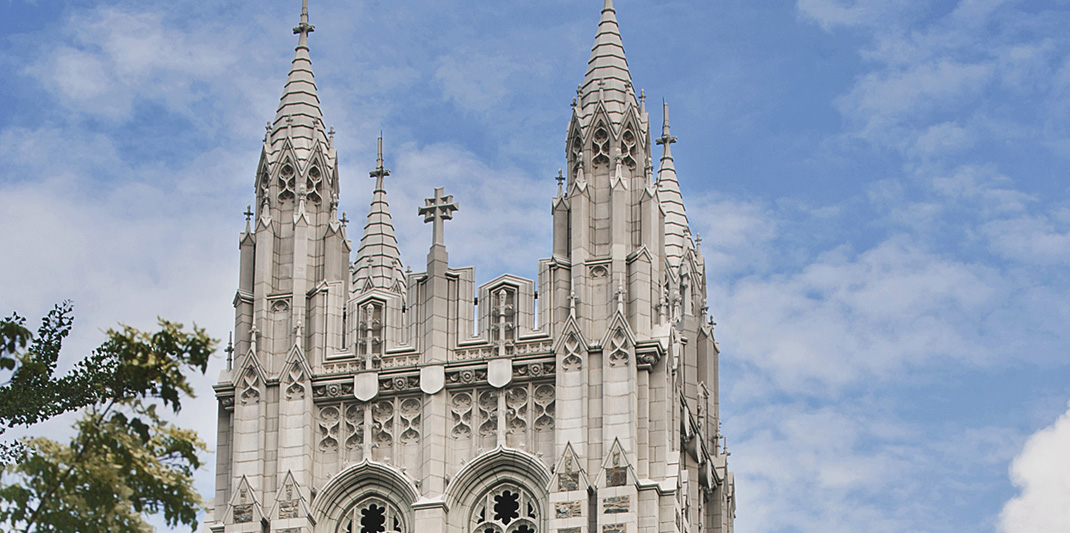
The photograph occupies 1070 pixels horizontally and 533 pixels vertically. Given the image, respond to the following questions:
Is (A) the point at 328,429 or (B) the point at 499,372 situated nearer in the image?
(B) the point at 499,372

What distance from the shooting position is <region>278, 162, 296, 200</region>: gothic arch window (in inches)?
2050

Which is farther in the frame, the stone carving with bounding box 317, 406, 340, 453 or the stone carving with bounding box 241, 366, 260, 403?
the stone carving with bounding box 241, 366, 260, 403

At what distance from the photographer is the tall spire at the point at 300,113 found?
5275 cm

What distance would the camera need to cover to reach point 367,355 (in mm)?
Result: 49531

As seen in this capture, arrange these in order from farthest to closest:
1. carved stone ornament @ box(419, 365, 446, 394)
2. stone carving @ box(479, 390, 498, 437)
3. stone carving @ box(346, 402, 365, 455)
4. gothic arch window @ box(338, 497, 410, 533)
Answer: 1. stone carving @ box(346, 402, 365, 455)
2. carved stone ornament @ box(419, 365, 446, 394)
3. stone carving @ box(479, 390, 498, 437)
4. gothic arch window @ box(338, 497, 410, 533)

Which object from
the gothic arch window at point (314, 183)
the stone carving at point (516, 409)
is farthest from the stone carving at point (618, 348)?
the gothic arch window at point (314, 183)

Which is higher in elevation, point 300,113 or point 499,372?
point 300,113

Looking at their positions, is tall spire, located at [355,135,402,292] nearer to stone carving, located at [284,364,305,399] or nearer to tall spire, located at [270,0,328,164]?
tall spire, located at [270,0,328,164]

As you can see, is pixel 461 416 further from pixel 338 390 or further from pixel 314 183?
pixel 314 183

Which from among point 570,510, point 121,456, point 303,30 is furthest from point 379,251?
point 121,456

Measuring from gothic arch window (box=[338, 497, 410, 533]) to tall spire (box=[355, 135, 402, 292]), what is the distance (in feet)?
32.5

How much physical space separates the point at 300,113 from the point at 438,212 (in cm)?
460

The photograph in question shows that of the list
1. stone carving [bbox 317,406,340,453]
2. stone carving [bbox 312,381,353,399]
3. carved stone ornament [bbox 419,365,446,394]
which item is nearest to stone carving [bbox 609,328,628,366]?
carved stone ornament [bbox 419,365,446,394]

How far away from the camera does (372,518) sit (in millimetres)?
48656
